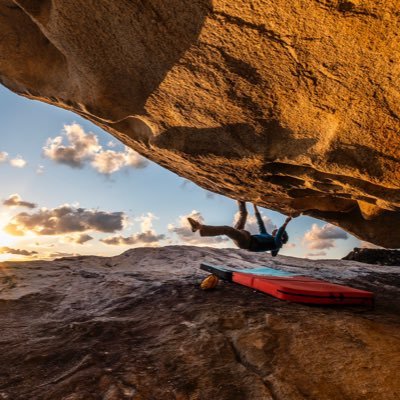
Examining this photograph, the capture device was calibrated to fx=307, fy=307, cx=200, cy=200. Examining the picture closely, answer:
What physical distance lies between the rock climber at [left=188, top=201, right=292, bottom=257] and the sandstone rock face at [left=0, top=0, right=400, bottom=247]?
116 centimetres

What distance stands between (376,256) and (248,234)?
344 inches

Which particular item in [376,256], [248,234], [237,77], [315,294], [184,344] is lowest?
[184,344]

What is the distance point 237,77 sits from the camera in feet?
11.7

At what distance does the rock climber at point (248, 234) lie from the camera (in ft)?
14.8

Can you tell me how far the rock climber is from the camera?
4513 mm

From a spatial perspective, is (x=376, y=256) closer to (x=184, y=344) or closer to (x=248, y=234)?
(x=248, y=234)

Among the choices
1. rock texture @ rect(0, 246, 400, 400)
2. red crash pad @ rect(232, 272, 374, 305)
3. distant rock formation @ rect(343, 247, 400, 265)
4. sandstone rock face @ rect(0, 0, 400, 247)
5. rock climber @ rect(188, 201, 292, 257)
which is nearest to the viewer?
rock texture @ rect(0, 246, 400, 400)

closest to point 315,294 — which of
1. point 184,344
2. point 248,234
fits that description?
point 248,234

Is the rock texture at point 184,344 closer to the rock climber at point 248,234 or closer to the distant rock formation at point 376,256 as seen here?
the rock climber at point 248,234

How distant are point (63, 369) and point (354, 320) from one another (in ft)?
9.74

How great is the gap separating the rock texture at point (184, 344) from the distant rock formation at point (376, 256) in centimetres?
732

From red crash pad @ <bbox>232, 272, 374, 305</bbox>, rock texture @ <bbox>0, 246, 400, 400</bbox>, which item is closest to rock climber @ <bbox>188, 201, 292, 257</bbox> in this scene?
rock texture @ <bbox>0, 246, 400, 400</bbox>

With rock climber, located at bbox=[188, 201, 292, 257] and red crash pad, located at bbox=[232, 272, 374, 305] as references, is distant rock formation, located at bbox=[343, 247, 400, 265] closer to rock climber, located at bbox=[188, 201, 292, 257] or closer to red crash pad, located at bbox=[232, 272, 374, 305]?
rock climber, located at bbox=[188, 201, 292, 257]

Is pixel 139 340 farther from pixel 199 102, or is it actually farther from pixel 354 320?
pixel 199 102
